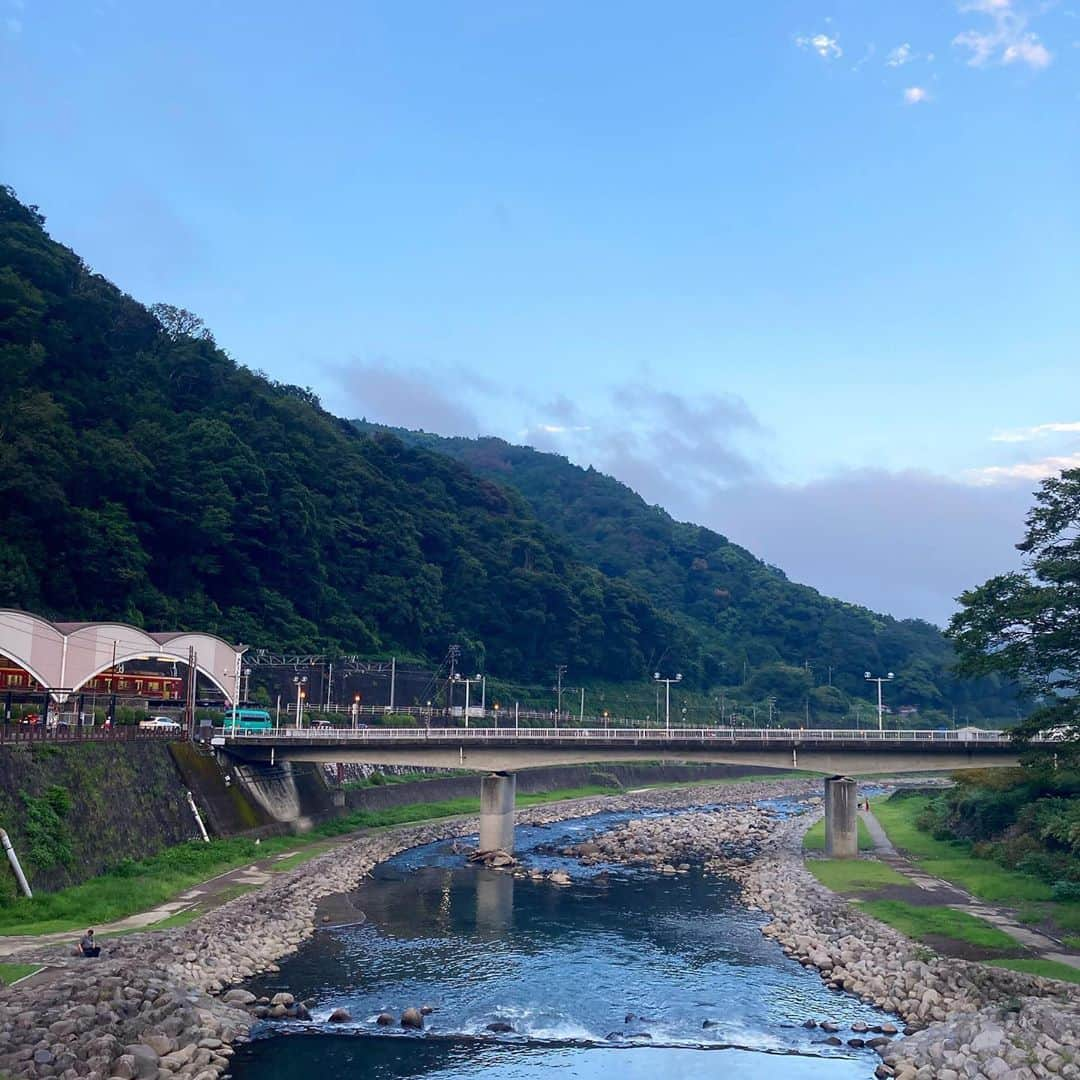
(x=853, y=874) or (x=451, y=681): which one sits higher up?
(x=451, y=681)

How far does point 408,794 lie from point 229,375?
5843 centimetres

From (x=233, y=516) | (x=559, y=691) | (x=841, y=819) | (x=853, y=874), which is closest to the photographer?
(x=853, y=874)

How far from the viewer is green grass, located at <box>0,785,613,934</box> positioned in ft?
98.0

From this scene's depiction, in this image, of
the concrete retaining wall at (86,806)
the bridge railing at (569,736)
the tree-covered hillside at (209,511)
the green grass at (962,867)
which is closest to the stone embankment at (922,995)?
the green grass at (962,867)

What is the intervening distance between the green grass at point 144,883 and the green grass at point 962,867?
30.5 meters

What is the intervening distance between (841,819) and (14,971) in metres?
42.0

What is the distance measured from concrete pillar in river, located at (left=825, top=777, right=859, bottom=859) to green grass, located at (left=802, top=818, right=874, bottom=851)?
2707mm

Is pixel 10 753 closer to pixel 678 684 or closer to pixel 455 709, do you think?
pixel 455 709

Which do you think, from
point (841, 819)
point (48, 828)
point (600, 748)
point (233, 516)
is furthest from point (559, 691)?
point (48, 828)

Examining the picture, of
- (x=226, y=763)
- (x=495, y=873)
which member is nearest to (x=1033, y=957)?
(x=495, y=873)

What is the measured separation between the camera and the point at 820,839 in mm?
60625

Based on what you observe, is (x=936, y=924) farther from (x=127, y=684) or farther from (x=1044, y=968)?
(x=127, y=684)

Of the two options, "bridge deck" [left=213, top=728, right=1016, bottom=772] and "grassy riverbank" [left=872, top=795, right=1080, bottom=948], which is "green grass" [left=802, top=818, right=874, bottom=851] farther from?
"bridge deck" [left=213, top=728, right=1016, bottom=772]

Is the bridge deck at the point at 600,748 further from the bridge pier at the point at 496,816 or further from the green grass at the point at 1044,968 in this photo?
the green grass at the point at 1044,968
